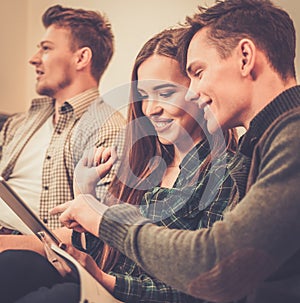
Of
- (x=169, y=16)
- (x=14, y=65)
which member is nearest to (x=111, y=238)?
(x=169, y=16)

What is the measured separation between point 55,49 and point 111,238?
0.89 metres

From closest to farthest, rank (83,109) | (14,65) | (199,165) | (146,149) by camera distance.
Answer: (199,165), (146,149), (83,109), (14,65)

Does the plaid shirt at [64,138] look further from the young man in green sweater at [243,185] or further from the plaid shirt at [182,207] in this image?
the young man in green sweater at [243,185]

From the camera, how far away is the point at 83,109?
5.75 ft

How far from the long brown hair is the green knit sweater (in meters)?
0.35

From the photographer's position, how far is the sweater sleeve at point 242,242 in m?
0.99

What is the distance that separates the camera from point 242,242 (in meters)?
1.01

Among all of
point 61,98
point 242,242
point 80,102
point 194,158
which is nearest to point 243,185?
point 242,242

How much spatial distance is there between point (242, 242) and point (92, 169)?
0.57 metres

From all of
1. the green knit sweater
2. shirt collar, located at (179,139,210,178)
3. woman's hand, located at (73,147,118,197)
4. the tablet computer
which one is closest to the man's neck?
woman's hand, located at (73,147,118,197)

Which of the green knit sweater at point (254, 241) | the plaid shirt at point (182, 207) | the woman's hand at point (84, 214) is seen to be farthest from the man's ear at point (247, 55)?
the woman's hand at point (84, 214)

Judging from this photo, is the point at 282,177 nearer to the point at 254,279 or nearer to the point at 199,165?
the point at 254,279

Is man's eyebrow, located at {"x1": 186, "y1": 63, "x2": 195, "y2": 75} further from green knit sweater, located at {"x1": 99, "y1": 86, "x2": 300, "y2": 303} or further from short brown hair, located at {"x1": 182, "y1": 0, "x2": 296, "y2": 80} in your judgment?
green knit sweater, located at {"x1": 99, "y1": 86, "x2": 300, "y2": 303}

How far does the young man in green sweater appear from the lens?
3.27ft
